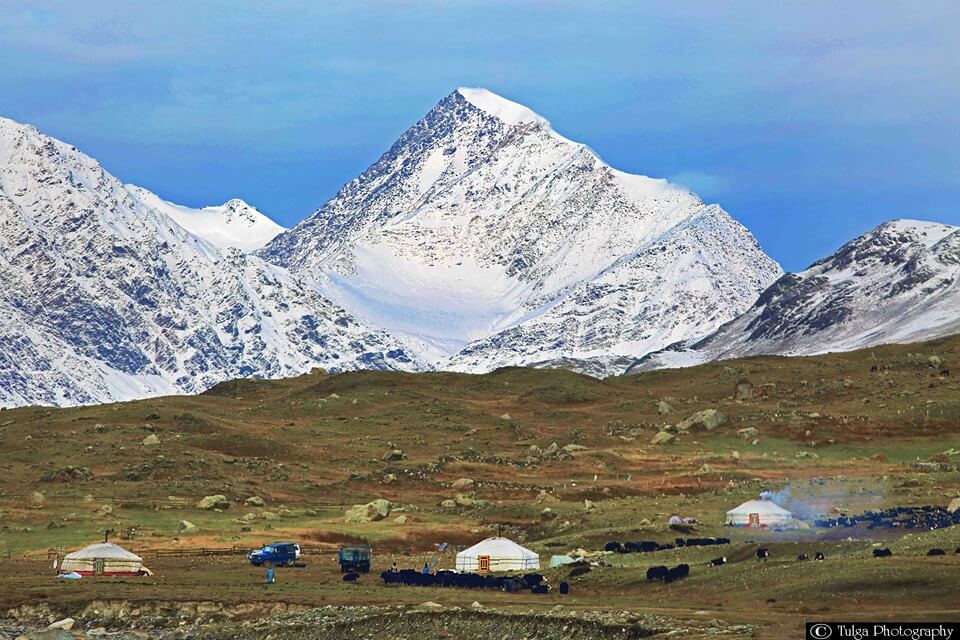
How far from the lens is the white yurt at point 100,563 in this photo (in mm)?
100719

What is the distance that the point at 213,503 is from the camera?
458ft

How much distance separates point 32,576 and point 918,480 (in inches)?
2706

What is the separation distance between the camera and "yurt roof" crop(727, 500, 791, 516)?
380 ft

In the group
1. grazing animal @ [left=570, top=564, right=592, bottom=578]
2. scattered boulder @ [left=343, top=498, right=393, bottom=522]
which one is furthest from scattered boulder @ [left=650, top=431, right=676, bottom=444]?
grazing animal @ [left=570, top=564, right=592, bottom=578]

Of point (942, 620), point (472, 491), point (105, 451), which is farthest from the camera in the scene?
point (105, 451)

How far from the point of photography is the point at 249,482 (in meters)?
160

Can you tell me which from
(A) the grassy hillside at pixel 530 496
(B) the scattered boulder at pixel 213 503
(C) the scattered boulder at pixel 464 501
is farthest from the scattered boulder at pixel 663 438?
(B) the scattered boulder at pixel 213 503

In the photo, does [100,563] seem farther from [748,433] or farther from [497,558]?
[748,433]

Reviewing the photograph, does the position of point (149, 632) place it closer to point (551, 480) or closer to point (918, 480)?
point (918, 480)

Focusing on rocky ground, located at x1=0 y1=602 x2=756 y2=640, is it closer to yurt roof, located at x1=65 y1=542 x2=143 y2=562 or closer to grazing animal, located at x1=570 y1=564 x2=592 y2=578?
yurt roof, located at x1=65 y1=542 x2=143 y2=562

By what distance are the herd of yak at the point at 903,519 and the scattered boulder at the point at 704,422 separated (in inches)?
3189

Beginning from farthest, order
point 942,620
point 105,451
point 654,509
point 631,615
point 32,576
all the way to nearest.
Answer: point 105,451 → point 654,509 → point 32,576 → point 631,615 → point 942,620

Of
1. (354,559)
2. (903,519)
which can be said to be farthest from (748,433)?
(354,559)

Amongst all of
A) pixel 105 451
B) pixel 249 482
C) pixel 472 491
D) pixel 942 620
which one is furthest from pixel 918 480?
pixel 105 451
